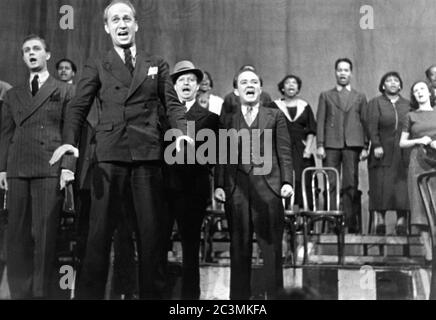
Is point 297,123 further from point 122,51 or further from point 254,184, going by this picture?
point 122,51

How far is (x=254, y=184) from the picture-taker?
5160 mm

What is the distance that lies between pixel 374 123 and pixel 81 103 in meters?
2.17

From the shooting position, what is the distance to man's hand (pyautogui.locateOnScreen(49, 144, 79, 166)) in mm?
5070

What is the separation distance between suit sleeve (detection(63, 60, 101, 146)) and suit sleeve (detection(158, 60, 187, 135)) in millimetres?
407

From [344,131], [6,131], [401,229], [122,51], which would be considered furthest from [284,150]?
[6,131]

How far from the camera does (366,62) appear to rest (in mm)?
5688

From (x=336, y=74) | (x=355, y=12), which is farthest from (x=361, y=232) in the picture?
(x=355, y=12)

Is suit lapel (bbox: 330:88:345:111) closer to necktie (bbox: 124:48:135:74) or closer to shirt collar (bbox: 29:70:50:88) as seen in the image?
necktie (bbox: 124:48:135:74)

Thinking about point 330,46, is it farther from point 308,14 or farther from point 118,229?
point 118,229

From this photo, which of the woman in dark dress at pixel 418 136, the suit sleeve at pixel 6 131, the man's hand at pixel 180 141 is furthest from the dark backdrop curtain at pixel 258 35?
the man's hand at pixel 180 141

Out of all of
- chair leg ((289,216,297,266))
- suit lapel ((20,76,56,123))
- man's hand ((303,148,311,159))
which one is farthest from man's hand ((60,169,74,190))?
man's hand ((303,148,311,159))

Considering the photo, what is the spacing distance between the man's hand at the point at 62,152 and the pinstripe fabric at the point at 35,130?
36 millimetres

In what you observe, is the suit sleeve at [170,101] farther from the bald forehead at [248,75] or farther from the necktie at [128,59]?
the bald forehead at [248,75]

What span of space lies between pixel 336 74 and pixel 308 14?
1.60 ft
